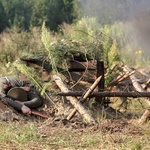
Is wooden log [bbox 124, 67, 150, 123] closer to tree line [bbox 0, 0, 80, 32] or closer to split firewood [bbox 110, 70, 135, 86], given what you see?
split firewood [bbox 110, 70, 135, 86]

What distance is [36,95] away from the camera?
38.9 feet

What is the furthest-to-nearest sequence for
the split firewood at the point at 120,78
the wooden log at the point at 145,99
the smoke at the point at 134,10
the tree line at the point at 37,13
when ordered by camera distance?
the tree line at the point at 37,13
the smoke at the point at 134,10
the split firewood at the point at 120,78
the wooden log at the point at 145,99

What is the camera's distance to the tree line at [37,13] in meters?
43.0

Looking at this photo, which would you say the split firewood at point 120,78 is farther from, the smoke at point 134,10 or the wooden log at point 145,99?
the smoke at point 134,10

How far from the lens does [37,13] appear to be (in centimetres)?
4588

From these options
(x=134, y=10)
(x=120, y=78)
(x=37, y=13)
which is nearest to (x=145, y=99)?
(x=120, y=78)

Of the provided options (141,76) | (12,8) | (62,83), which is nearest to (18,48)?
(141,76)

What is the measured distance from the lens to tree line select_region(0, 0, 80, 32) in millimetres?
42969

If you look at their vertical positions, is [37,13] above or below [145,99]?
below

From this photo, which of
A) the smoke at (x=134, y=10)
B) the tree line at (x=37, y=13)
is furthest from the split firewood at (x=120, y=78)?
the tree line at (x=37, y=13)

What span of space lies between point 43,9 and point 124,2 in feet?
99.3

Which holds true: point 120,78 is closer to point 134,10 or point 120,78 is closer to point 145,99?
point 145,99

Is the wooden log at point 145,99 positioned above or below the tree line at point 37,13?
above

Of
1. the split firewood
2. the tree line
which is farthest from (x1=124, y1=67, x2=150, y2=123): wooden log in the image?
the tree line
